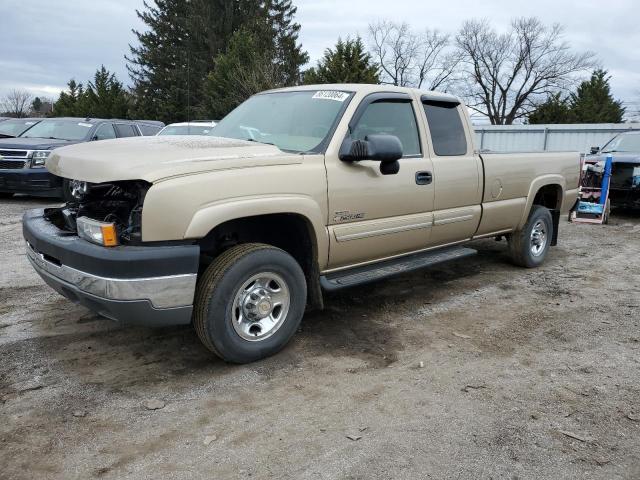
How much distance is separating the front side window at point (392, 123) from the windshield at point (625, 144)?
8.62 m

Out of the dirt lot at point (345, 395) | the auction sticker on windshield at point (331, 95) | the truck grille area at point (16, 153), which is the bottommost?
the dirt lot at point (345, 395)

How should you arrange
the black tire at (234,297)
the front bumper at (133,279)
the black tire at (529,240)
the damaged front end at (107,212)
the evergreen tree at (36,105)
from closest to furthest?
the front bumper at (133,279), the damaged front end at (107,212), the black tire at (234,297), the black tire at (529,240), the evergreen tree at (36,105)

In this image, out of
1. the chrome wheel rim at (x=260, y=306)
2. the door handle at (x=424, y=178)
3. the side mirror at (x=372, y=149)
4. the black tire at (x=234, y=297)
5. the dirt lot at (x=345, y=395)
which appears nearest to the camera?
the dirt lot at (x=345, y=395)

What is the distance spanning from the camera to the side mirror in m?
3.79

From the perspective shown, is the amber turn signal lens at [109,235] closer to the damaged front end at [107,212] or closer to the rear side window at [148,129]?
the damaged front end at [107,212]

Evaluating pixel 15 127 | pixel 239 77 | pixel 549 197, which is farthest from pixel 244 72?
pixel 549 197

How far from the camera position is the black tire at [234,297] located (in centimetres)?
329

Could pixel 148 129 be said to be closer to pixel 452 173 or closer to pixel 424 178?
pixel 452 173

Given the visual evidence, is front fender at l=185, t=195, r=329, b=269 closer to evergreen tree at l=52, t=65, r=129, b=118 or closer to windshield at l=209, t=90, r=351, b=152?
windshield at l=209, t=90, r=351, b=152

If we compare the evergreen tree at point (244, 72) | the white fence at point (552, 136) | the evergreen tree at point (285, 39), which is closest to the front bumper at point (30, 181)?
the white fence at point (552, 136)

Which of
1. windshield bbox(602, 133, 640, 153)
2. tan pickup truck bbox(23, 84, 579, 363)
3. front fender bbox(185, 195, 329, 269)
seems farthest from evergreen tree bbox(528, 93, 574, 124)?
front fender bbox(185, 195, 329, 269)

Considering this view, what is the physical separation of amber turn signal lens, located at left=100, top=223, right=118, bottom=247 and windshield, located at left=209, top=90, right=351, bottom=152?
1473 millimetres

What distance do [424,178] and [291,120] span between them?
124 cm

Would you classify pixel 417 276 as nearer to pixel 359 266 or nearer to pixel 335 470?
pixel 359 266
